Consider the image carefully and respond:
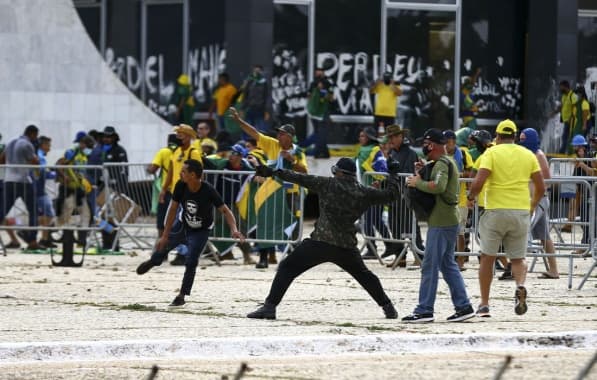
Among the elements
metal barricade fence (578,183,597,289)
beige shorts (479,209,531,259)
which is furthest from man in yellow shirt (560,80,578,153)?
beige shorts (479,209,531,259)

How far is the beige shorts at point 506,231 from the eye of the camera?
13.5m

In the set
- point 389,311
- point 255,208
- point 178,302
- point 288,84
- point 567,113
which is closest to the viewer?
point 389,311

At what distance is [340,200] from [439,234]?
91cm

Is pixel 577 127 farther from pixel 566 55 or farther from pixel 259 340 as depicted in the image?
pixel 259 340

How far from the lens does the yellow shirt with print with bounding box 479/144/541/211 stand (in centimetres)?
1351

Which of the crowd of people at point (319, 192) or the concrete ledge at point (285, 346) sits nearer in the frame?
the concrete ledge at point (285, 346)

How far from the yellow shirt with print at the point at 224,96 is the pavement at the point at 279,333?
36.3 ft

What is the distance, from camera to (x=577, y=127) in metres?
30.0

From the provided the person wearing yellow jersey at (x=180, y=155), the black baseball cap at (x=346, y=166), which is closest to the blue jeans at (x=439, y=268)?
the black baseball cap at (x=346, y=166)

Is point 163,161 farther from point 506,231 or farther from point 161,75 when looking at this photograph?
point 161,75

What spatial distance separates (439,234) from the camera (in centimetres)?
1334

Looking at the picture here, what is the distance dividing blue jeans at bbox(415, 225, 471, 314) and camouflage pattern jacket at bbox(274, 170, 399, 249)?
20.6 inches

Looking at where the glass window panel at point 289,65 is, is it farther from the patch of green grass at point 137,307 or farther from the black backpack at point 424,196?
the black backpack at point 424,196

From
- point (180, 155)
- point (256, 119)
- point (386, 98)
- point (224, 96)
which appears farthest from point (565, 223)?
point (224, 96)
